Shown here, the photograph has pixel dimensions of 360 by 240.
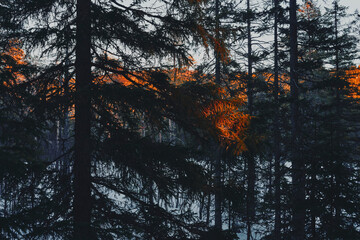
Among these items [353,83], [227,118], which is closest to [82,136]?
[227,118]

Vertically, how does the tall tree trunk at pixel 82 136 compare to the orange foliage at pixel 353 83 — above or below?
below

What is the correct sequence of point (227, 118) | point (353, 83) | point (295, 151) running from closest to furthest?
point (227, 118)
point (295, 151)
point (353, 83)

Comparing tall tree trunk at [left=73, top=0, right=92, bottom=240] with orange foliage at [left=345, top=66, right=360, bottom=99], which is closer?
tall tree trunk at [left=73, top=0, right=92, bottom=240]

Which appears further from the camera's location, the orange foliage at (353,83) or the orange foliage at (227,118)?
the orange foliage at (353,83)

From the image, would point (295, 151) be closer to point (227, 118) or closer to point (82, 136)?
point (227, 118)

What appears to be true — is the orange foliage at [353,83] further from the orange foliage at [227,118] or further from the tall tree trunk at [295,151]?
the orange foliage at [227,118]

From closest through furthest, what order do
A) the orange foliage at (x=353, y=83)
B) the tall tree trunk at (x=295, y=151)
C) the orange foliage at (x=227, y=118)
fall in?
the orange foliage at (x=227, y=118)
the tall tree trunk at (x=295, y=151)
the orange foliage at (x=353, y=83)

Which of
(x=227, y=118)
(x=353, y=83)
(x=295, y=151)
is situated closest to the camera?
(x=227, y=118)

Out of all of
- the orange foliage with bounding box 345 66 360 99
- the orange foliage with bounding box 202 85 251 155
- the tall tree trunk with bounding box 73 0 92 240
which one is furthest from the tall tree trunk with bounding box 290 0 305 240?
the tall tree trunk with bounding box 73 0 92 240

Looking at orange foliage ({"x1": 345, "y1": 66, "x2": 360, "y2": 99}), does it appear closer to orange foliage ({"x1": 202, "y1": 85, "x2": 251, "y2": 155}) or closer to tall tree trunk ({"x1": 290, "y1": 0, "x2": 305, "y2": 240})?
tall tree trunk ({"x1": 290, "y1": 0, "x2": 305, "y2": 240})

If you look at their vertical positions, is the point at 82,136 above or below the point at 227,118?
below

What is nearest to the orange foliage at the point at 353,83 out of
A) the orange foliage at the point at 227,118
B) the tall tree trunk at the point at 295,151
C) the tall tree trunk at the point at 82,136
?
the tall tree trunk at the point at 295,151

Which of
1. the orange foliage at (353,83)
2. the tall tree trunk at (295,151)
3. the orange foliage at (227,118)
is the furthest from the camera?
the orange foliage at (353,83)

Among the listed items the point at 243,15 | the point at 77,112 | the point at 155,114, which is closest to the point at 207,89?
the point at 155,114
